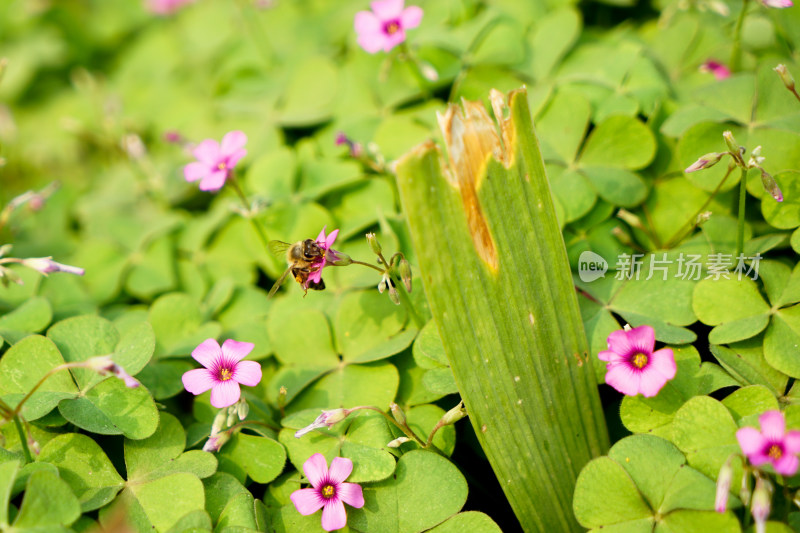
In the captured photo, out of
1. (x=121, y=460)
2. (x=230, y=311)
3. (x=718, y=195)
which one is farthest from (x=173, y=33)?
(x=718, y=195)

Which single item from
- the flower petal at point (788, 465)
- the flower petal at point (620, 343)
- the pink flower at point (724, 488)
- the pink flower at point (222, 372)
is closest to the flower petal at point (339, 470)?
the pink flower at point (222, 372)

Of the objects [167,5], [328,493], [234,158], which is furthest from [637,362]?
[167,5]

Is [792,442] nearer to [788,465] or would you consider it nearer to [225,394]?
[788,465]

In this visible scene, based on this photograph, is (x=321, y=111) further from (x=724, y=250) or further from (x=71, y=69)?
(x=71, y=69)

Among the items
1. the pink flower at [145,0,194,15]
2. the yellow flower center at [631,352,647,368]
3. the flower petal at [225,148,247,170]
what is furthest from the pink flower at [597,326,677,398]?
the pink flower at [145,0,194,15]

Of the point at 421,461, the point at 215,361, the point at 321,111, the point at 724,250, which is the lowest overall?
the point at 421,461

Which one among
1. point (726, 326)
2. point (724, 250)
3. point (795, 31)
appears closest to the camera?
point (726, 326)
